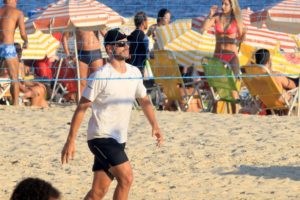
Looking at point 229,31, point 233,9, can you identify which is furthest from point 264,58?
point 233,9

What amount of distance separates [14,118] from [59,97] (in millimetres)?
2682

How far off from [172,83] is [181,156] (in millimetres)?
3484

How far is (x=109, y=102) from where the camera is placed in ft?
19.8

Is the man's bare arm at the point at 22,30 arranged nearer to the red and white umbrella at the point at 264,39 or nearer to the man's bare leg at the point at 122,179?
the red and white umbrella at the point at 264,39

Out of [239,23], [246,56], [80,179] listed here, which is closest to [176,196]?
[80,179]

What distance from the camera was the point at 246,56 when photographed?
14.3 m

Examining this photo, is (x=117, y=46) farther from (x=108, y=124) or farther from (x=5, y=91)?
(x=5, y=91)

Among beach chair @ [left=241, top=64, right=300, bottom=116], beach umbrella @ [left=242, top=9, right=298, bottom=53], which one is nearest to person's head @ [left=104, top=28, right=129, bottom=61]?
beach chair @ [left=241, top=64, right=300, bottom=116]

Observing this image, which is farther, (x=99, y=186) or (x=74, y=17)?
(x=74, y=17)

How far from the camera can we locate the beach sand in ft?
24.9

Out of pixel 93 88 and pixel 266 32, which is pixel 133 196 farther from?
pixel 266 32

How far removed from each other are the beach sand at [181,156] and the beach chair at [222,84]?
66cm

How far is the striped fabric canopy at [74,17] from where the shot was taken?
12.4 meters

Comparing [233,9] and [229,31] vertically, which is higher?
[233,9]
